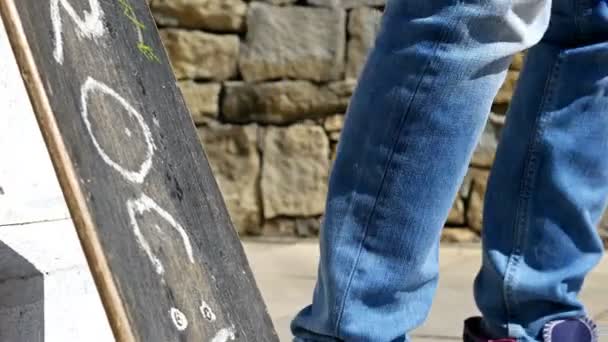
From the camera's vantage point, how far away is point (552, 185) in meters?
1.99

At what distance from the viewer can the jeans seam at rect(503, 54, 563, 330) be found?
201 cm

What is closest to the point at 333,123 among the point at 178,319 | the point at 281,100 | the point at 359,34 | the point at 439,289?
the point at 281,100

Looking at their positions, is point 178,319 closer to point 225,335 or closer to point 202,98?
point 225,335

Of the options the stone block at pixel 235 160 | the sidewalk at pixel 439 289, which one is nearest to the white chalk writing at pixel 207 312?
the sidewalk at pixel 439 289

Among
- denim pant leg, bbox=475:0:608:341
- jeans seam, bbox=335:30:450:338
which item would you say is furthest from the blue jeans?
denim pant leg, bbox=475:0:608:341

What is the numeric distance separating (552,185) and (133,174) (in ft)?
2.38

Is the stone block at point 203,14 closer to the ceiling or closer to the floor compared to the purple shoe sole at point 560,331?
closer to the floor

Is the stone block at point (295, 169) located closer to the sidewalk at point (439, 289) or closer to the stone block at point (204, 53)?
the sidewalk at point (439, 289)

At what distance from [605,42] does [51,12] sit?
86 cm

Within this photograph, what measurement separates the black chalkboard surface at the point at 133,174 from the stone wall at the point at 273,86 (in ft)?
7.90

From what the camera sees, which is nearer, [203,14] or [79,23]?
[79,23]

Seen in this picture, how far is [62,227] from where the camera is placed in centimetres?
191

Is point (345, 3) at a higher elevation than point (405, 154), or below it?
below

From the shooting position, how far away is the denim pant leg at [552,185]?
1992 millimetres
